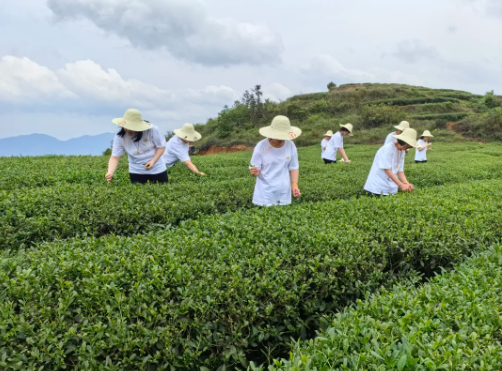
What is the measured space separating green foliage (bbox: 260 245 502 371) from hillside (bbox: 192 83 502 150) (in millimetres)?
29069

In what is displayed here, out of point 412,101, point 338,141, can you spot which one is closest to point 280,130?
point 338,141

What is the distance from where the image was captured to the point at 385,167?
18.0 ft

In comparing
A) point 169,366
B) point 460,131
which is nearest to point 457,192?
point 169,366

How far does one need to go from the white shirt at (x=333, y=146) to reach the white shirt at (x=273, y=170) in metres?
6.50

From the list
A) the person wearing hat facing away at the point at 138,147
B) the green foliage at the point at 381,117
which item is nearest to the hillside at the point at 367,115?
the green foliage at the point at 381,117

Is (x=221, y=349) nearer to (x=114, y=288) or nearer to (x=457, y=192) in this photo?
(x=114, y=288)

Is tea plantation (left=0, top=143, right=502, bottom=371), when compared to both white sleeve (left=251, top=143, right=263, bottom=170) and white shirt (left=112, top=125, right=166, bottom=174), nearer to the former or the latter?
white sleeve (left=251, top=143, right=263, bottom=170)

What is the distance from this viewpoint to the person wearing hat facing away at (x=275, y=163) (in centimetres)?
455

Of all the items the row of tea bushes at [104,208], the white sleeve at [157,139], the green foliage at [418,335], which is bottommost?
the green foliage at [418,335]

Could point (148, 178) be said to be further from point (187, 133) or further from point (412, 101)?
point (412, 101)

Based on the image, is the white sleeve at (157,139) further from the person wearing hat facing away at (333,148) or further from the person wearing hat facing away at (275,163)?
the person wearing hat facing away at (333,148)

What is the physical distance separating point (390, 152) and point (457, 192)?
153cm

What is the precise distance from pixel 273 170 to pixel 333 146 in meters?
7.15

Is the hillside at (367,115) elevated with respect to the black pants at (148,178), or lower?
elevated
